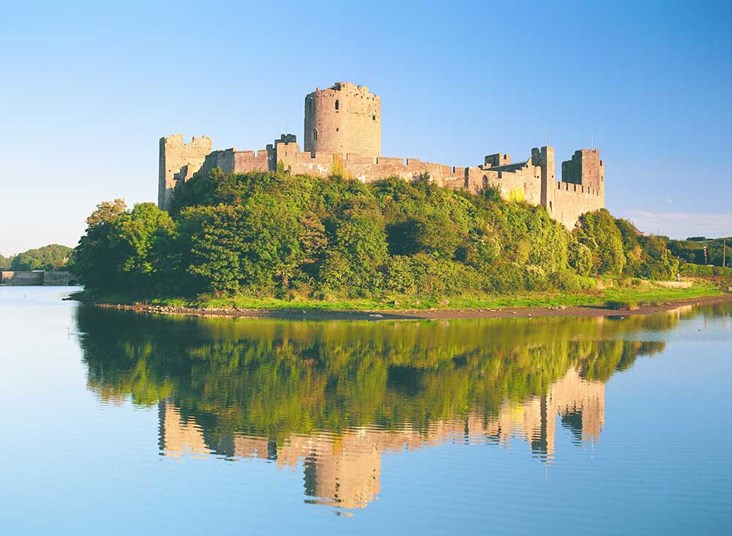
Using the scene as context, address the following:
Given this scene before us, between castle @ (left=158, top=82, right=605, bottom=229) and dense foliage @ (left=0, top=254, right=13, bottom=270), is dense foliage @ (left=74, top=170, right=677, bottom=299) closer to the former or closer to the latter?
castle @ (left=158, top=82, right=605, bottom=229)

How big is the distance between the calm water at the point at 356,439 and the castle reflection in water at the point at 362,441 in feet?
0.13

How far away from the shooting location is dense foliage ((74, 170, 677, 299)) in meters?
32.6

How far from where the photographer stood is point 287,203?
35.5m

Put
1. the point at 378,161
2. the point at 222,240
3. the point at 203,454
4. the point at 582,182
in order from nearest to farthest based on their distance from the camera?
the point at 203,454 < the point at 222,240 < the point at 378,161 < the point at 582,182

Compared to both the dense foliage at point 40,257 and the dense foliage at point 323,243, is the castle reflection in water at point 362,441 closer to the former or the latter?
the dense foliage at point 323,243

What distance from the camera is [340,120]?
134 ft

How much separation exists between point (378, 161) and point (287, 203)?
706cm

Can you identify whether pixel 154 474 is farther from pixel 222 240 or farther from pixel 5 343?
pixel 222 240

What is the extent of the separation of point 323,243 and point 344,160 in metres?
7.35

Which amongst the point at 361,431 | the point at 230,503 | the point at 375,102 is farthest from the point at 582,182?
the point at 230,503

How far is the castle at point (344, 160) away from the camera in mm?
38812

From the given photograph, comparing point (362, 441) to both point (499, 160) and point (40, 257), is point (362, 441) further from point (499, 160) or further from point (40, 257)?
point (40, 257)

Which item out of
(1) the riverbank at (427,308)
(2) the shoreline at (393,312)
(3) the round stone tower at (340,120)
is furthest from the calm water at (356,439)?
(3) the round stone tower at (340,120)

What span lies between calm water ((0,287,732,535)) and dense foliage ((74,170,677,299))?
12309 mm
